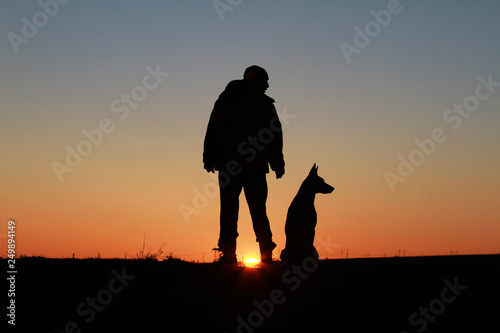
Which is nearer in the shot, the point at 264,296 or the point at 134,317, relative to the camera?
the point at 134,317

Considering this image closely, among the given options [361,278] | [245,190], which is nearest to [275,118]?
[245,190]

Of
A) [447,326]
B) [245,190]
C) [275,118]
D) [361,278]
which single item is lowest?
[447,326]

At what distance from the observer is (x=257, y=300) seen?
24.7 ft

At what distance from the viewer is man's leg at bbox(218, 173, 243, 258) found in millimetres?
11148

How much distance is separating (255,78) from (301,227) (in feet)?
8.09

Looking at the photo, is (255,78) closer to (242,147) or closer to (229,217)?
(242,147)

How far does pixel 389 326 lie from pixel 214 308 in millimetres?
1827

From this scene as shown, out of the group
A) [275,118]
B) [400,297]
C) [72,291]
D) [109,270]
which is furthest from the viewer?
[275,118]

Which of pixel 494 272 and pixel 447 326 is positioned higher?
pixel 494 272

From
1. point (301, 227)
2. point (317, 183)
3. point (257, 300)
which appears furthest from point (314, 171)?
point (257, 300)

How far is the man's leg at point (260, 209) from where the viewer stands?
441 inches

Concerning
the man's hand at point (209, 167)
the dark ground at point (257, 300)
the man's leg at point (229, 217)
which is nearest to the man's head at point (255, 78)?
the man's hand at point (209, 167)

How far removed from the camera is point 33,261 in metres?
11.4

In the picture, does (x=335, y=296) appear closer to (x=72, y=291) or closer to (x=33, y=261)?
(x=72, y=291)
